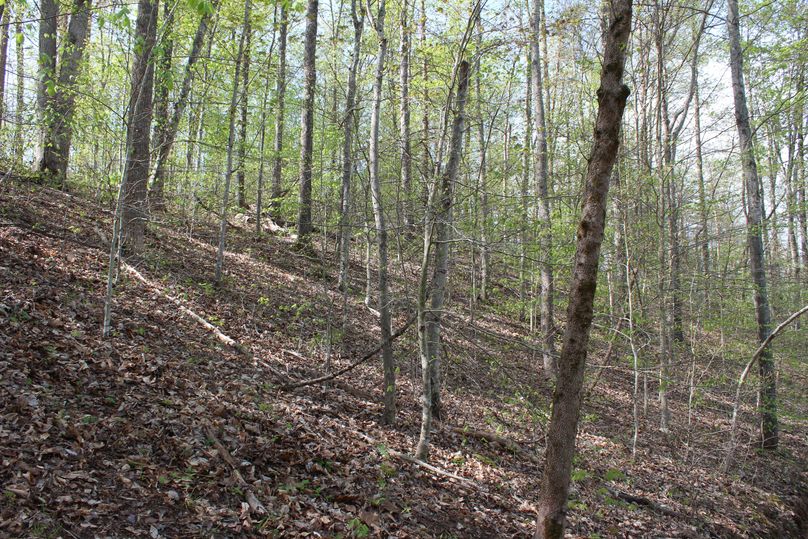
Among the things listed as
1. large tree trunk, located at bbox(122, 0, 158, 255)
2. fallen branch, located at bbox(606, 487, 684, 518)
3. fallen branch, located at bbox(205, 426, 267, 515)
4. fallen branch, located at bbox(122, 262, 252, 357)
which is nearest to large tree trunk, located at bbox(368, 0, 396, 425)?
fallen branch, located at bbox(122, 262, 252, 357)

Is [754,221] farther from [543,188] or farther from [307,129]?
[307,129]

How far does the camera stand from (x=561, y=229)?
10320 millimetres

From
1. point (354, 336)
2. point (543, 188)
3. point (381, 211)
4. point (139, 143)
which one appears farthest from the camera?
point (543, 188)

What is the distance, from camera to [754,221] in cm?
1073

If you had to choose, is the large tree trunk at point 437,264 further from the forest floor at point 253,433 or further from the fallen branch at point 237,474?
the fallen branch at point 237,474

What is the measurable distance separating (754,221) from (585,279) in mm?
9293

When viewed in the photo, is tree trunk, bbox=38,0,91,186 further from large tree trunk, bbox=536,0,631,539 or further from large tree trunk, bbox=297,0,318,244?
large tree trunk, bbox=536,0,631,539

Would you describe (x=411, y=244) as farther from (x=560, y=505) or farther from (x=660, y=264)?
(x=660, y=264)

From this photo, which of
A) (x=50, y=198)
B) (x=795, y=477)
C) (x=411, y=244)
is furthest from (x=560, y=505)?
(x=50, y=198)

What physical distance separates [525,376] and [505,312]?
601cm

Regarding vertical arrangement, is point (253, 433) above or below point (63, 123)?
below

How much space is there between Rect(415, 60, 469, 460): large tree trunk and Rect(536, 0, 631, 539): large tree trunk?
143 cm

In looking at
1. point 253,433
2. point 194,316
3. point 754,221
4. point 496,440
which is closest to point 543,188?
point 754,221

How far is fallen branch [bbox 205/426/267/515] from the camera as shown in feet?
13.4
